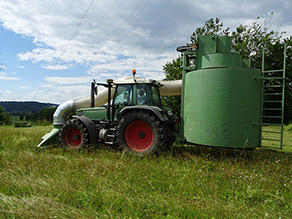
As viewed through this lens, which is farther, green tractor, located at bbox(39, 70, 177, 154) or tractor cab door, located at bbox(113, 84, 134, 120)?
tractor cab door, located at bbox(113, 84, 134, 120)

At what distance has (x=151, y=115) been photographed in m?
5.55

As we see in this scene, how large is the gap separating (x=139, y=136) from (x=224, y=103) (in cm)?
225

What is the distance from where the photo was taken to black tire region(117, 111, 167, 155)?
5.35 metres

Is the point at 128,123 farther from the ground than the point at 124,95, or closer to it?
closer to it

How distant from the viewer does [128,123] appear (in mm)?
5680

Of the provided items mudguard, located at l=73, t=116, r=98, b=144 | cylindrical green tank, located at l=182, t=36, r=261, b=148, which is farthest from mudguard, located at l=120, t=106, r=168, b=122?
mudguard, located at l=73, t=116, r=98, b=144

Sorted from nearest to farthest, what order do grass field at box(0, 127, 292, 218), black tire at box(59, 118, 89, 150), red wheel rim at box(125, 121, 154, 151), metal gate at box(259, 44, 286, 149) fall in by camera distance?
grass field at box(0, 127, 292, 218) → metal gate at box(259, 44, 286, 149) → red wheel rim at box(125, 121, 154, 151) → black tire at box(59, 118, 89, 150)

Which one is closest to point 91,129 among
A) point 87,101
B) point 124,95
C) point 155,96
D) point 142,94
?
point 124,95

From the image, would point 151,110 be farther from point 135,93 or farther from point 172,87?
point 172,87

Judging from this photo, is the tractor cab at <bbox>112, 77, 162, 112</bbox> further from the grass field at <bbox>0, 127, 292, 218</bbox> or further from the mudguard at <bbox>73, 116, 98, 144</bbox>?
the grass field at <bbox>0, 127, 292, 218</bbox>

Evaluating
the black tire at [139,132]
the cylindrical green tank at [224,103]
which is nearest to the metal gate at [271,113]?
the cylindrical green tank at [224,103]

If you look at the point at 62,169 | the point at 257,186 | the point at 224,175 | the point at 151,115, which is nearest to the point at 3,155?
the point at 62,169

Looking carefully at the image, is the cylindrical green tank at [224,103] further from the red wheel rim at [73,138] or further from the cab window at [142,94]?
the red wheel rim at [73,138]

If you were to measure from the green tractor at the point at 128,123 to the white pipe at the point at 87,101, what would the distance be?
100 centimetres
